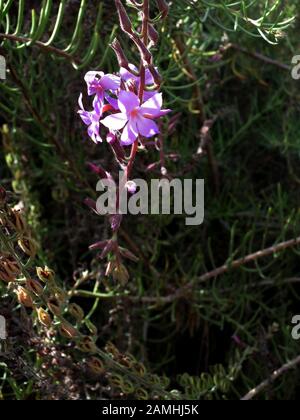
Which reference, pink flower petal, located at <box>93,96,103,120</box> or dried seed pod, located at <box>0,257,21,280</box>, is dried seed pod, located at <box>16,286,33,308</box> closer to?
dried seed pod, located at <box>0,257,21,280</box>

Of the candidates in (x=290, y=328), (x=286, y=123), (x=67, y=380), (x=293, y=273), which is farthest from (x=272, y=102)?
(x=67, y=380)

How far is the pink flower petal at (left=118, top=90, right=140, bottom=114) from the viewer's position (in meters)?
0.64

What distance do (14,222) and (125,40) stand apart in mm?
404

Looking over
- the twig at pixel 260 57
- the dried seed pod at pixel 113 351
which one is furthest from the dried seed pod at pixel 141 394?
the twig at pixel 260 57

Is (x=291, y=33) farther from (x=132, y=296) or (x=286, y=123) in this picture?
(x=132, y=296)

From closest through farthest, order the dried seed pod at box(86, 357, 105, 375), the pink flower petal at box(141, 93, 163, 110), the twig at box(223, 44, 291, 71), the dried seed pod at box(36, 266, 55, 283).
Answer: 1. the pink flower petal at box(141, 93, 163, 110)
2. the dried seed pod at box(36, 266, 55, 283)
3. the dried seed pod at box(86, 357, 105, 375)
4. the twig at box(223, 44, 291, 71)

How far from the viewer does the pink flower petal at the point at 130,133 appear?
652 millimetres

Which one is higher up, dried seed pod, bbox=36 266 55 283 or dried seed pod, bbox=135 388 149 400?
dried seed pod, bbox=36 266 55 283

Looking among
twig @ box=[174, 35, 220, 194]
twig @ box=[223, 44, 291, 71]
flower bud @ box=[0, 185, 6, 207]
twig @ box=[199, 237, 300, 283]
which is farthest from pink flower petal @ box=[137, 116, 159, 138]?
twig @ box=[223, 44, 291, 71]

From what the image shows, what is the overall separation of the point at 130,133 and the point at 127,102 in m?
0.03

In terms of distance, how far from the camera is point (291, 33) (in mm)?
1381

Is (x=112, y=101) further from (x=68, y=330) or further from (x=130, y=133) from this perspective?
(x=68, y=330)

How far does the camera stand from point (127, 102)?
646mm

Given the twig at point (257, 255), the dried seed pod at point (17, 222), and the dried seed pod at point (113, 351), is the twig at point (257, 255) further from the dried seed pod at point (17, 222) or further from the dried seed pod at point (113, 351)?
the dried seed pod at point (17, 222)
